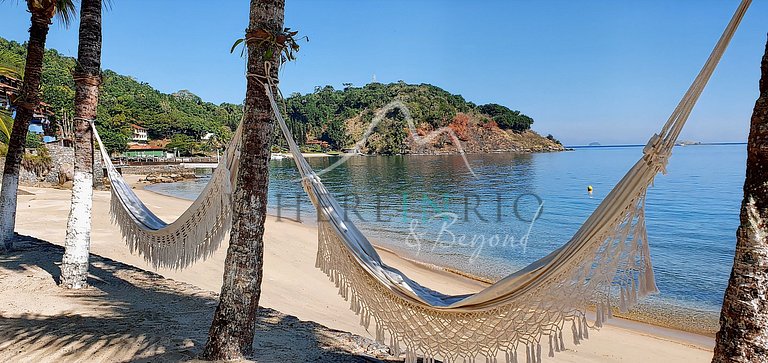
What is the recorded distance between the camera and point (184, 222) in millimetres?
2750

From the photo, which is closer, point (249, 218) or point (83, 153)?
point (249, 218)

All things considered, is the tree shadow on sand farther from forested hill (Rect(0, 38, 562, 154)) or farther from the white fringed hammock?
forested hill (Rect(0, 38, 562, 154))

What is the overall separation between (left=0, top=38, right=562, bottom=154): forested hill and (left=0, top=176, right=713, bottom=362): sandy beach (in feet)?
84.7

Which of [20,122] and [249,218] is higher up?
[20,122]

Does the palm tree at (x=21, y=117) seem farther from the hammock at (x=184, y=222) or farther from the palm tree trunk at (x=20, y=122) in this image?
the hammock at (x=184, y=222)

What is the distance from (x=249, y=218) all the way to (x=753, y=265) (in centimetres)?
174

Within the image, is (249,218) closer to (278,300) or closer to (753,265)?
(753,265)

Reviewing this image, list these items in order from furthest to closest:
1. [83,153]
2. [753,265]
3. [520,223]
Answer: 1. [520,223]
2. [83,153]
3. [753,265]

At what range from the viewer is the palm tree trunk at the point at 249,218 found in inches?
82.5

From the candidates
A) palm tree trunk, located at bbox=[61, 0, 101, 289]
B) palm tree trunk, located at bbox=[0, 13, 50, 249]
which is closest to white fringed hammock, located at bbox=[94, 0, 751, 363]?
palm tree trunk, located at bbox=[61, 0, 101, 289]

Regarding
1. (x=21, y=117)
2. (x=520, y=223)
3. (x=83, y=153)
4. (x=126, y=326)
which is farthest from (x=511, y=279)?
(x=520, y=223)

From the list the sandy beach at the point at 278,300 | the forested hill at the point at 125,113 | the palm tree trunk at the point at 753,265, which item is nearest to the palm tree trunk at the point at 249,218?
the sandy beach at the point at 278,300

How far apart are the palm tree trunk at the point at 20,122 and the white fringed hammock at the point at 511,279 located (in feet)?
8.78

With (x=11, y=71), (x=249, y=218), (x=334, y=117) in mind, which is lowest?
(x=249, y=218)
